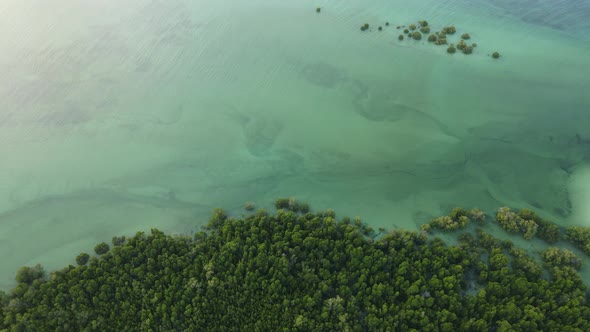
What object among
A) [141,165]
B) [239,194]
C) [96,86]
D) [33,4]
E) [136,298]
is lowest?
[136,298]

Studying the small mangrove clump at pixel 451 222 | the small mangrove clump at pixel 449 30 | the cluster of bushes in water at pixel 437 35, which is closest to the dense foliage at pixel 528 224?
the small mangrove clump at pixel 451 222

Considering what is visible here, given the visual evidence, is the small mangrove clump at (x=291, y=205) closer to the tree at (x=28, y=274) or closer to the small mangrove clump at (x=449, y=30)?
the tree at (x=28, y=274)

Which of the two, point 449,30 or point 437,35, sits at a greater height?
point 449,30

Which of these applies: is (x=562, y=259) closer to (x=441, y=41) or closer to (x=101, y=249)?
(x=441, y=41)

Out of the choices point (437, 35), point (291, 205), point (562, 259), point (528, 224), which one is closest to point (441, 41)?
point (437, 35)

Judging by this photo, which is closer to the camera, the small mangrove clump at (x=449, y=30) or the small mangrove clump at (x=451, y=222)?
the small mangrove clump at (x=451, y=222)

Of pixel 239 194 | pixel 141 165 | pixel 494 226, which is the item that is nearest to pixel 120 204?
pixel 141 165

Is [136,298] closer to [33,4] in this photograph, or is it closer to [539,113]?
[539,113]
